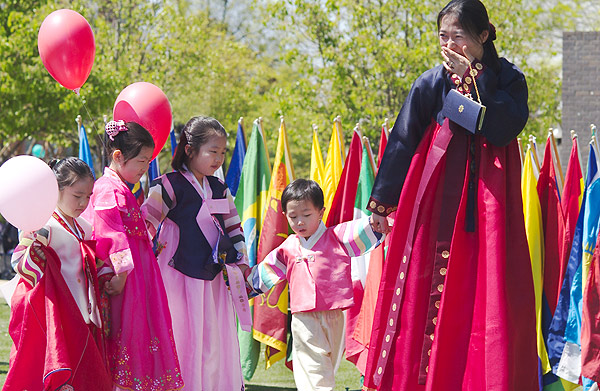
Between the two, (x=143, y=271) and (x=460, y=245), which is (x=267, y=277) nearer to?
(x=143, y=271)

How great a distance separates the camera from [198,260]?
4.79 meters

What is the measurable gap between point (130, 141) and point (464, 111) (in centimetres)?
175

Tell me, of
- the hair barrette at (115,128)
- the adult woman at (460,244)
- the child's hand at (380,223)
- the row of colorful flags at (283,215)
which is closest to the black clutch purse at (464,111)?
the adult woman at (460,244)

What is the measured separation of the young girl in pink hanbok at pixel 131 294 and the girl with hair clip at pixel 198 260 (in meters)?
0.33

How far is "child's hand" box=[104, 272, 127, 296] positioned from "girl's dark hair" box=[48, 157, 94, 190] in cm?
48

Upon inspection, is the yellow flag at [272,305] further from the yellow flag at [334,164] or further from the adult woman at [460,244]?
the adult woman at [460,244]

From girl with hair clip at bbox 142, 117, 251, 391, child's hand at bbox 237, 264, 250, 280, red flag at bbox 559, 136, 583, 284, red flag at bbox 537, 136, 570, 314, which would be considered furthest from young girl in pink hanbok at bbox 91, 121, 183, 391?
red flag at bbox 559, 136, 583, 284

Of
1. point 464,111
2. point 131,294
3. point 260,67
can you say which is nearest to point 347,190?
point 131,294

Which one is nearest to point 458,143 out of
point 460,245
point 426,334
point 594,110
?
point 460,245

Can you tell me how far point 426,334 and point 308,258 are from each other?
1626 millimetres

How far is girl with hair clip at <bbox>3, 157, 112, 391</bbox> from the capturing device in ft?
13.1

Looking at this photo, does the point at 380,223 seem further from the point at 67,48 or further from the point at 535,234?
the point at 67,48

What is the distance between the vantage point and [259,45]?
100 ft

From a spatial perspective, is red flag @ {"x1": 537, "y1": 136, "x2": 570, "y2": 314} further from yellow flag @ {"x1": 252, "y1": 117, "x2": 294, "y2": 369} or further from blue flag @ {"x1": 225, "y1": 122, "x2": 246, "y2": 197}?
blue flag @ {"x1": 225, "y1": 122, "x2": 246, "y2": 197}
